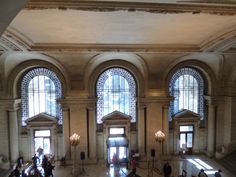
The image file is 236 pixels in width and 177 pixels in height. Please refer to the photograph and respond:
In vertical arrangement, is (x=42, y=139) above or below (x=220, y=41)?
below

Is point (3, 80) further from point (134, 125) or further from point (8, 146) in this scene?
point (134, 125)

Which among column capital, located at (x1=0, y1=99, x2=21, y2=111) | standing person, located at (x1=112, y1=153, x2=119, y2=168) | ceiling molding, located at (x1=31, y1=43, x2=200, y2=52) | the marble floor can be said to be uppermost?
ceiling molding, located at (x1=31, y1=43, x2=200, y2=52)

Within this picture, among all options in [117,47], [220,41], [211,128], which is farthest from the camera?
[211,128]

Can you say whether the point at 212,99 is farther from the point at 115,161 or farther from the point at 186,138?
the point at 115,161

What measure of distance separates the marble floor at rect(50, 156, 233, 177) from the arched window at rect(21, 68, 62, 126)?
11.1ft

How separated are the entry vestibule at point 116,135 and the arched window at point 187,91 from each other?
3259mm

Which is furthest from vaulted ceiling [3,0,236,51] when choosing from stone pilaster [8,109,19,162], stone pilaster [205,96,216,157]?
stone pilaster [8,109,19,162]

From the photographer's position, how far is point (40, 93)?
1772cm

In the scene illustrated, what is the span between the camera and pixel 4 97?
1653cm

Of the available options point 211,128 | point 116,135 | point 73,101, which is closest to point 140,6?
point 73,101

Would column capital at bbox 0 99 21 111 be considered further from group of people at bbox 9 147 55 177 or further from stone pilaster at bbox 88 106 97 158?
stone pilaster at bbox 88 106 97 158

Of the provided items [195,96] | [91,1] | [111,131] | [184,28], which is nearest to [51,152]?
[111,131]

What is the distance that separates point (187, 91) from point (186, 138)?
3.18 m

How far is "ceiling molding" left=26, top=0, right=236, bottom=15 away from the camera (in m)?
6.79
